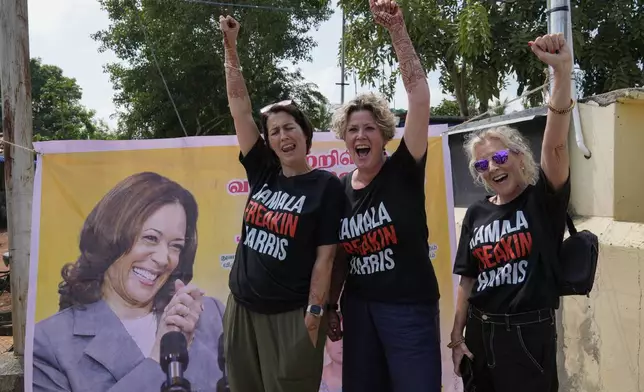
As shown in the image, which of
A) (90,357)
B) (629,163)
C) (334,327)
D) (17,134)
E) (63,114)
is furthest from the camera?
(63,114)

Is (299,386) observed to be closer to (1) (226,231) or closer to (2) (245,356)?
(2) (245,356)

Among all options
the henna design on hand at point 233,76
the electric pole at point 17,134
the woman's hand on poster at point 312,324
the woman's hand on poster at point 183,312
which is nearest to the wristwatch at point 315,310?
the woman's hand on poster at point 312,324

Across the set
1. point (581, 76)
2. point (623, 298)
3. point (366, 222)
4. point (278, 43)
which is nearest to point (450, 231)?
point (623, 298)

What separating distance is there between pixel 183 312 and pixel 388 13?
1.89 m

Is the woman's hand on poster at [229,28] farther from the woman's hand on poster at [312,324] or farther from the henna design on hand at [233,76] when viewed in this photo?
the woman's hand on poster at [312,324]

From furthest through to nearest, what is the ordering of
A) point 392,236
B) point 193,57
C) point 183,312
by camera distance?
point 193,57
point 183,312
point 392,236

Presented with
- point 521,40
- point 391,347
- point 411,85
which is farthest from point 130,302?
point 521,40

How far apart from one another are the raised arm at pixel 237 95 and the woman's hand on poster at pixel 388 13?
25.2 inches

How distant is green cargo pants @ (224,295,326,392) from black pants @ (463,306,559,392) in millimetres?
651

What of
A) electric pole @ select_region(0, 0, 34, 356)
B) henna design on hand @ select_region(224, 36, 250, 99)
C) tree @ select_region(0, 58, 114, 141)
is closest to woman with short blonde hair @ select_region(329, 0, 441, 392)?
henna design on hand @ select_region(224, 36, 250, 99)

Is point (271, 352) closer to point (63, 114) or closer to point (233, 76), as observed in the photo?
point (233, 76)

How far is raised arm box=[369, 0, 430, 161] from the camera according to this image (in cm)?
207

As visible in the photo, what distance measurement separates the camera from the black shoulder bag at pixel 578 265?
198 cm

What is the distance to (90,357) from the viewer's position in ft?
9.37
